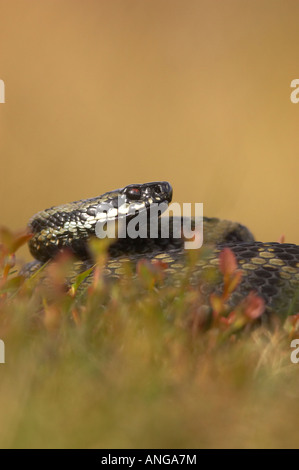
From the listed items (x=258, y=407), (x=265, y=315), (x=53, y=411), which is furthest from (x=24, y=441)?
(x=265, y=315)

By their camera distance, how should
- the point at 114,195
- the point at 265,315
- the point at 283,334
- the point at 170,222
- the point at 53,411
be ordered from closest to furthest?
the point at 53,411
the point at 283,334
the point at 265,315
the point at 114,195
the point at 170,222

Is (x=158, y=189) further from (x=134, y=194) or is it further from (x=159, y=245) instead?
(x=159, y=245)

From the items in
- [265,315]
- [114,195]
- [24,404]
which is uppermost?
[114,195]

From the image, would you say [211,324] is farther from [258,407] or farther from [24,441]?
[24,441]

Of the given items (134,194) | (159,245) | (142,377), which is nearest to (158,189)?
(134,194)

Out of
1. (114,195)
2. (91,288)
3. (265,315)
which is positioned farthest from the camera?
(114,195)

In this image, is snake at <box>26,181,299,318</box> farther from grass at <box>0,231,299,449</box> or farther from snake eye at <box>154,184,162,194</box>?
grass at <box>0,231,299,449</box>

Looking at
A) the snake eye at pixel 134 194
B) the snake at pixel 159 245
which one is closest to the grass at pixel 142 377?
the snake at pixel 159 245
